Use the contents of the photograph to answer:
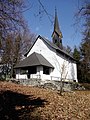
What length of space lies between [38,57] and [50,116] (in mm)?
24169

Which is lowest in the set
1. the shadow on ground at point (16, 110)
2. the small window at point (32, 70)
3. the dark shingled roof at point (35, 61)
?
the shadow on ground at point (16, 110)

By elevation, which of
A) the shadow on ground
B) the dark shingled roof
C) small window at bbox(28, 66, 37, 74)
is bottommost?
the shadow on ground

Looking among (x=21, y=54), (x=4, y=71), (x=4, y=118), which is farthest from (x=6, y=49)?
(x=4, y=118)

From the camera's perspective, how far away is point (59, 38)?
4369 centimetres

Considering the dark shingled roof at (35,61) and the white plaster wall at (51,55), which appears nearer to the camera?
the dark shingled roof at (35,61)

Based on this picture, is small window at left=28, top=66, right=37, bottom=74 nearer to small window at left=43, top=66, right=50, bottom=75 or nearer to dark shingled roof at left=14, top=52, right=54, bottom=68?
dark shingled roof at left=14, top=52, right=54, bottom=68

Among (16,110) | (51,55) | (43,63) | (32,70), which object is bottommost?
(16,110)

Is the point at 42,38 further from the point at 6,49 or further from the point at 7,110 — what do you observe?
the point at 7,110

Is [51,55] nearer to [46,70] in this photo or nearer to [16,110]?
[46,70]

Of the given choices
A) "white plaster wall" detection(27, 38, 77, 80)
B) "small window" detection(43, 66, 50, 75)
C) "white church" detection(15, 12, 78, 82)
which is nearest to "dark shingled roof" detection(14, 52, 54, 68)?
"white church" detection(15, 12, 78, 82)

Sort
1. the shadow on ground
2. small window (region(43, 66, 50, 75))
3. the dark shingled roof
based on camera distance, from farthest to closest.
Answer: small window (region(43, 66, 50, 75)) → the dark shingled roof → the shadow on ground

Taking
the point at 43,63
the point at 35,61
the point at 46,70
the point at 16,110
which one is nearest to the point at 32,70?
the point at 35,61

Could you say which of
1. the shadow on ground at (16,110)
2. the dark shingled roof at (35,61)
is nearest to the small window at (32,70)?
the dark shingled roof at (35,61)

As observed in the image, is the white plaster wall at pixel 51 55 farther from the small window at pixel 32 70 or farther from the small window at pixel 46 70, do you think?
the small window at pixel 32 70
